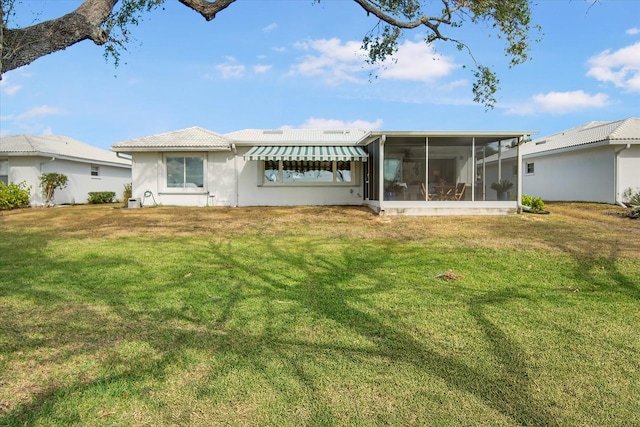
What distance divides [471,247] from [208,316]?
8.58 m

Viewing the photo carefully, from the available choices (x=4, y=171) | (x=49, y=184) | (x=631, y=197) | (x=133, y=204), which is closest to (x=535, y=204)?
(x=631, y=197)

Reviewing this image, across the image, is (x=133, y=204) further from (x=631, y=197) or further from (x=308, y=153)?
(x=631, y=197)

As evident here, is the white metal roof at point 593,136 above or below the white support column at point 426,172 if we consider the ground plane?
above

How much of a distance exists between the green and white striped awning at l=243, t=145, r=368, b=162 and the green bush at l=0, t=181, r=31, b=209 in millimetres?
15444

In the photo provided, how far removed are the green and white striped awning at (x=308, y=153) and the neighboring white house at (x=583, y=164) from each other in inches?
271

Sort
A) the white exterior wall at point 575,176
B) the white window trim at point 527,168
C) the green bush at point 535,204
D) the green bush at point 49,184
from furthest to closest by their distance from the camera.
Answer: the white window trim at point 527,168
the green bush at point 49,184
the white exterior wall at point 575,176
the green bush at point 535,204

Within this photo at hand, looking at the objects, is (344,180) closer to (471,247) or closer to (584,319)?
(471,247)

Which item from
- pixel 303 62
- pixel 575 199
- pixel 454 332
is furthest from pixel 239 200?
pixel 575 199

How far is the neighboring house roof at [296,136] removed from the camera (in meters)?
22.9

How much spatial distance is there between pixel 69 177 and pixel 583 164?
35516 mm

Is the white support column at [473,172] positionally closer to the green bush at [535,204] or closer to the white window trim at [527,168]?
the green bush at [535,204]

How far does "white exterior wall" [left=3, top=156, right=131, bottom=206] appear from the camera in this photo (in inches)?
1022

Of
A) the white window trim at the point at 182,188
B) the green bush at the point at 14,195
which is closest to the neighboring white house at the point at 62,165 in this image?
the green bush at the point at 14,195

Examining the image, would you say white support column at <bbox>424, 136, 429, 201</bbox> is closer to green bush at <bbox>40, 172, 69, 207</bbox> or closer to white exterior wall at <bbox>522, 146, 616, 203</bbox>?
white exterior wall at <bbox>522, 146, 616, 203</bbox>
